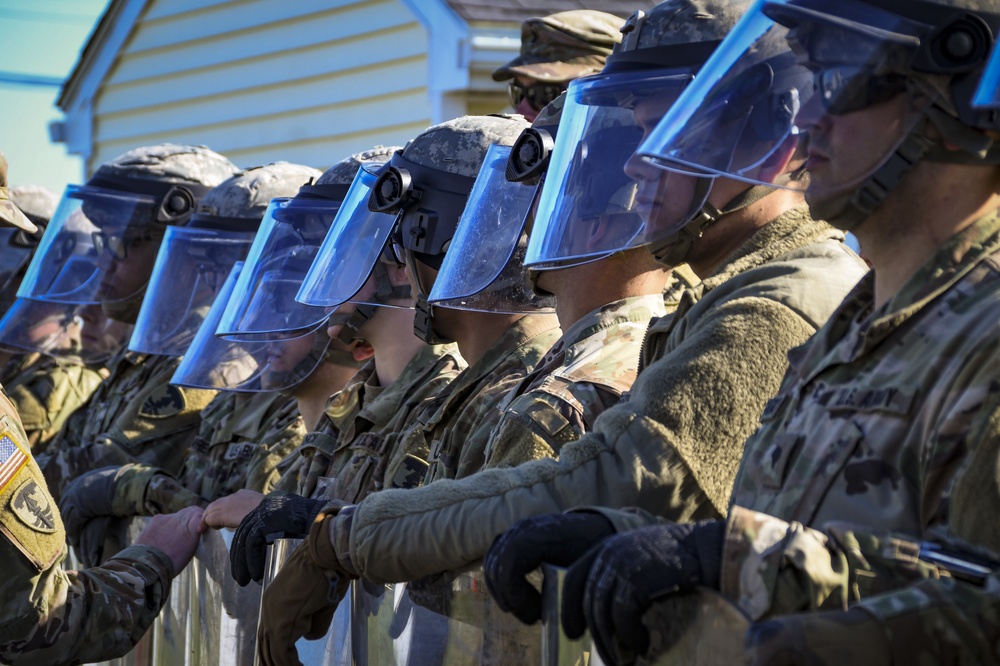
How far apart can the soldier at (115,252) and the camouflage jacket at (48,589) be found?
2.67 meters

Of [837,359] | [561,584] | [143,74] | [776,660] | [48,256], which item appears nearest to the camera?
[776,660]

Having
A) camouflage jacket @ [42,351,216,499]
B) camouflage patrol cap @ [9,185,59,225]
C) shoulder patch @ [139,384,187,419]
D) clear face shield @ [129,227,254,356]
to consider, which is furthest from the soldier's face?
camouflage patrol cap @ [9,185,59,225]

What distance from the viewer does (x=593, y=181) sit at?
3.33 metres

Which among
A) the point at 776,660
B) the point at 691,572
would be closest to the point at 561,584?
the point at 691,572

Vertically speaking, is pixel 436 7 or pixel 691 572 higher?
pixel 691 572

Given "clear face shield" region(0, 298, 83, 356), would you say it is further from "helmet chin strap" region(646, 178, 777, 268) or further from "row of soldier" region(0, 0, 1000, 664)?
"helmet chin strap" region(646, 178, 777, 268)

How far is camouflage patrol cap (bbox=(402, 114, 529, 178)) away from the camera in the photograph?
4273 mm

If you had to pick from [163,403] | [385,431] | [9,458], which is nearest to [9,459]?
[9,458]

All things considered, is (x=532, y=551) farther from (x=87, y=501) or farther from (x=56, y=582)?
(x=87, y=501)

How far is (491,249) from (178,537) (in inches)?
48.4

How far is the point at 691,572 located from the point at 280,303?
11.6 ft

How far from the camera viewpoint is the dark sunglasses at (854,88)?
2.22 metres

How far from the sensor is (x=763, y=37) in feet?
8.32

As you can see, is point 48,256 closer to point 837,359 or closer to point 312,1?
point 312,1
